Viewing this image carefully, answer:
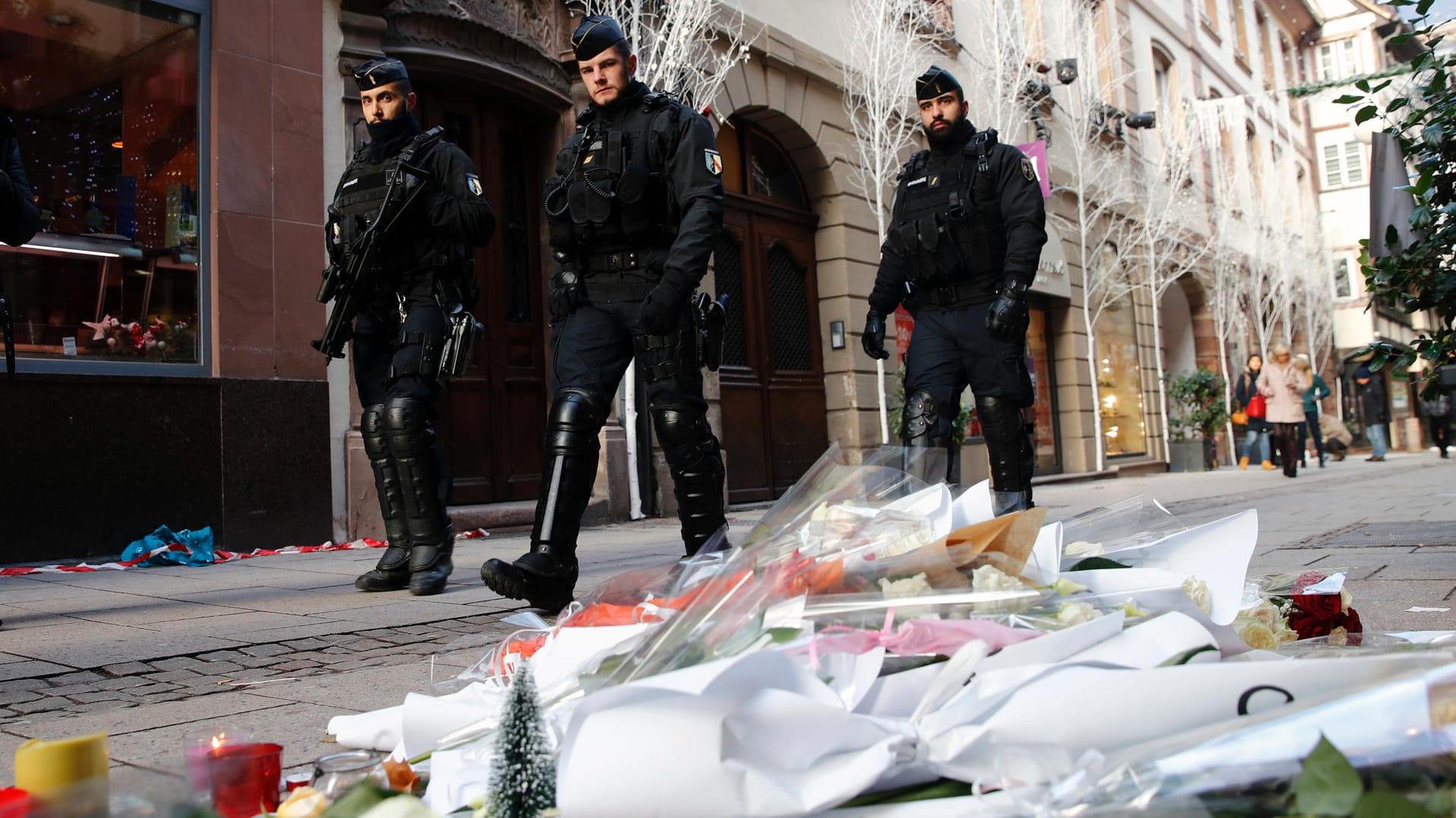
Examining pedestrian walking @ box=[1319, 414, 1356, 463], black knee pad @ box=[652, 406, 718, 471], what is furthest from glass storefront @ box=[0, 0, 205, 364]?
pedestrian walking @ box=[1319, 414, 1356, 463]

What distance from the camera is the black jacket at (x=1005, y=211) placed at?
4.82m

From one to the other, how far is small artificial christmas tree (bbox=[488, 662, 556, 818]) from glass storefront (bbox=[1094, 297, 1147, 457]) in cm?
1775

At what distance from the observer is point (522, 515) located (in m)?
8.34

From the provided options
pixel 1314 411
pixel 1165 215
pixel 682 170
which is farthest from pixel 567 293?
pixel 1165 215

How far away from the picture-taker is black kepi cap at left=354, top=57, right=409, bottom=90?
4539mm

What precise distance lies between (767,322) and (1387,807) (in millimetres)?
10401

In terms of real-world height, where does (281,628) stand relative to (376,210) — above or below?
below

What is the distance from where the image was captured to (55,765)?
135 centimetres

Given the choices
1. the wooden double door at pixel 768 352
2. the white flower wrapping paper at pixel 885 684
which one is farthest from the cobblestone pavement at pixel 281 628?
the wooden double door at pixel 768 352

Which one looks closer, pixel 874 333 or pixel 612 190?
pixel 612 190

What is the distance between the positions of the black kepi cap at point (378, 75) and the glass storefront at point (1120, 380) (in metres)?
15.2

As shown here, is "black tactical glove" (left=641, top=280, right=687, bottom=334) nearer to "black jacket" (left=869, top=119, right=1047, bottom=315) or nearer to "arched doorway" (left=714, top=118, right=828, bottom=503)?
"black jacket" (left=869, top=119, right=1047, bottom=315)

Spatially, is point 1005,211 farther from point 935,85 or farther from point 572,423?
point 572,423

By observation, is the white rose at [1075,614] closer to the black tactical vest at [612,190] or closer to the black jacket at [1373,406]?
the black tactical vest at [612,190]
